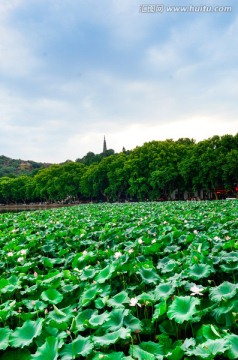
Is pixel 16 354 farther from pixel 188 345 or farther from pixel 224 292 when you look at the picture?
pixel 224 292

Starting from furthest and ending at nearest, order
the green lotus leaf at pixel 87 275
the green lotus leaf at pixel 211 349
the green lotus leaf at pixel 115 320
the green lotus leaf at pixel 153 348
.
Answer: the green lotus leaf at pixel 87 275, the green lotus leaf at pixel 115 320, the green lotus leaf at pixel 153 348, the green lotus leaf at pixel 211 349

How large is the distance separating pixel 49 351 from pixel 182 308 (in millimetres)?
1054

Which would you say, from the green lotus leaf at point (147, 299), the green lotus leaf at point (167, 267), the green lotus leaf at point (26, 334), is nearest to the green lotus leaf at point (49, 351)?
the green lotus leaf at point (26, 334)

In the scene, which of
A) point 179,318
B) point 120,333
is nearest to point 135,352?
point 120,333

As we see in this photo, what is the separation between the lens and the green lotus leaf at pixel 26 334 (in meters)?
2.52

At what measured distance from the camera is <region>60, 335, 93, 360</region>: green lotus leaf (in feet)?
7.47

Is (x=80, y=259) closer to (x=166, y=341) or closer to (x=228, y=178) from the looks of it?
(x=166, y=341)

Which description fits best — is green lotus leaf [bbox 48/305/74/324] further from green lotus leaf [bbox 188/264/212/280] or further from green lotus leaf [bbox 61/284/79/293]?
green lotus leaf [bbox 188/264/212/280]

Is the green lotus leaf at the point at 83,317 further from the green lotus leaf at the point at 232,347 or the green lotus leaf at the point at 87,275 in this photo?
the green lotus leaf at the point at 232,347

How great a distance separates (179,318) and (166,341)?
232 mm

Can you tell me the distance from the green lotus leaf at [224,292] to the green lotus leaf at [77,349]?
1130mm

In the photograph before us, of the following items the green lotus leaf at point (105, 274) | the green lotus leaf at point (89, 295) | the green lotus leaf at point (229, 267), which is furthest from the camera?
the green lotus leaf at point (229, 267)

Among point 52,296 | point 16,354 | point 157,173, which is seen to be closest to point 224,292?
point 52,296

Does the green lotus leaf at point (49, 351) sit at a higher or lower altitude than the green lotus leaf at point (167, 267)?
lower
